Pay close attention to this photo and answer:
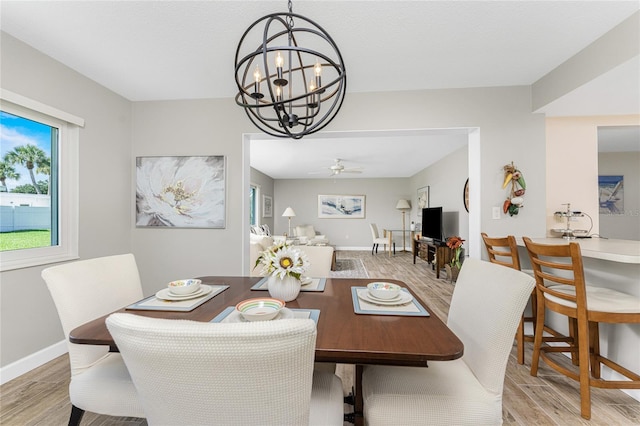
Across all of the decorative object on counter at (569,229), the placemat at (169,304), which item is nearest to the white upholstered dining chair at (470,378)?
the placemat at (169,304)

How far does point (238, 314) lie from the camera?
1132 mm

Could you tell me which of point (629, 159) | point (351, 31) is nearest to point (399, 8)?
point (351, 31)

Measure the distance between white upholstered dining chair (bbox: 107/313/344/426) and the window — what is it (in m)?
2.15

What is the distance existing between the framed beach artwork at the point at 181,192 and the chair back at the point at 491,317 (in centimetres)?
234

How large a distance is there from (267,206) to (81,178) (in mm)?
5680

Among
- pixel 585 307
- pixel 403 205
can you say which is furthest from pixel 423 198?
pixel 585 307

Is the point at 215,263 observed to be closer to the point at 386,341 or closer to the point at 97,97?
the point at 97,97

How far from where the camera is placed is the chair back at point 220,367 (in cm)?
55

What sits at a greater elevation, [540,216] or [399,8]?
[399,8]

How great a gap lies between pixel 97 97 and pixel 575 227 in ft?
15.9

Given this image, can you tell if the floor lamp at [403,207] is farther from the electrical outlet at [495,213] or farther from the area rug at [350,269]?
the electrical outlet at [495,213]

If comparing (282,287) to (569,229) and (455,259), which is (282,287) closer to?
(569,229)

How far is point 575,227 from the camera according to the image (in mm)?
2754

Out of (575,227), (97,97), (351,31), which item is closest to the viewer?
(351,31)
